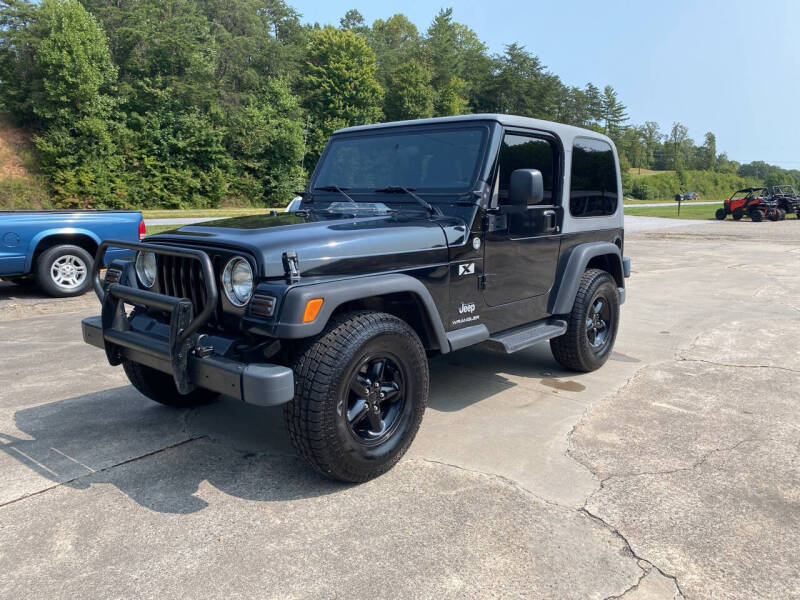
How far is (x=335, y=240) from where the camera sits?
3078mm

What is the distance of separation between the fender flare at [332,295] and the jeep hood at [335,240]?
0.11 metres

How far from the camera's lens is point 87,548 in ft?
8.48

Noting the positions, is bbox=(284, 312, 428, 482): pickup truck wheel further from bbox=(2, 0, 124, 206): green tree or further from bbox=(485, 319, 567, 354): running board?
bbox=(2, 0, 124, 206): green tree

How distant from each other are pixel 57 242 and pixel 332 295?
7094mm

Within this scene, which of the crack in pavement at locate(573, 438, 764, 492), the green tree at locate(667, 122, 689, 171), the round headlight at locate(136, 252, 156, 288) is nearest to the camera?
the crack in pavement at locate(573, 438, 764, 492)

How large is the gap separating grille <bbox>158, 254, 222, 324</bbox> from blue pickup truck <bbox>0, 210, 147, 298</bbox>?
4989mm

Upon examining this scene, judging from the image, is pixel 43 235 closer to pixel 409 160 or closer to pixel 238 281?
pixel 409 160

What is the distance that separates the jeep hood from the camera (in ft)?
9.68

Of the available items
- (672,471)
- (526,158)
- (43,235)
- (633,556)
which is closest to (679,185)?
(43,235)

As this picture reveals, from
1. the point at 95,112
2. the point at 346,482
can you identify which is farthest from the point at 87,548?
the point at 95,112

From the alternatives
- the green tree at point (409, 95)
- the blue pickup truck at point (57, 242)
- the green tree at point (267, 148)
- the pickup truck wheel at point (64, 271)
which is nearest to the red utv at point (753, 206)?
the green tree at point (267, 148)

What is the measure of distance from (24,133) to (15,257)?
2732 centimetres

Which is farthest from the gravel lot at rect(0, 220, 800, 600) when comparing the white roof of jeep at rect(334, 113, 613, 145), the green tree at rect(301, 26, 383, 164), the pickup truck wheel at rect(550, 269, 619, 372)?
the green tree at rect(301, 26, 383, 164)

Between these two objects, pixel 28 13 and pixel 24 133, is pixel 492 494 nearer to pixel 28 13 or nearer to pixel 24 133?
pixel 24 133
